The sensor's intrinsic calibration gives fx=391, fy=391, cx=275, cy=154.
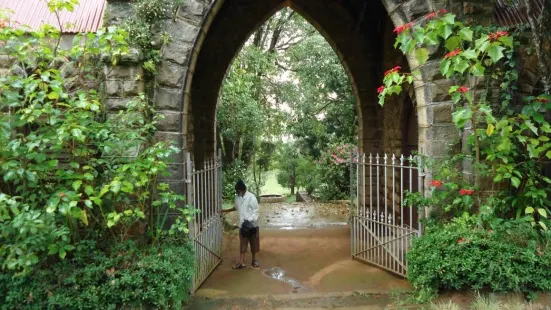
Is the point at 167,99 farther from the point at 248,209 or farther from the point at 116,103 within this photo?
the point at 248,209

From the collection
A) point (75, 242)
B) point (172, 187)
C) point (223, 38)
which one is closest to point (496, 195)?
point (172, 187)

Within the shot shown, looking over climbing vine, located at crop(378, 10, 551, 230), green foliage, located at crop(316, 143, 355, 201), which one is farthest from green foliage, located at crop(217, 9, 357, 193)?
climbing vine, located at crop(378, 10, 551, 230)

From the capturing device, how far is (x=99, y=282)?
321cm

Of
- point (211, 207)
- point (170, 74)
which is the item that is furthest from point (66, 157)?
point (211, 207)

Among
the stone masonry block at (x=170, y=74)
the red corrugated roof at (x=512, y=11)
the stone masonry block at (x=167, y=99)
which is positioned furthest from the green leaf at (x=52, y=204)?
the red corrugated roof at (x=512, y=11)

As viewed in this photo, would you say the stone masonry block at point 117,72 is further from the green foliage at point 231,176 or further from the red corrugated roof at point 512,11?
the green foliage at point 231,176

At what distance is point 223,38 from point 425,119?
14.3 feet

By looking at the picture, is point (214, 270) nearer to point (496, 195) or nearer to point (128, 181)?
point (128, 181)

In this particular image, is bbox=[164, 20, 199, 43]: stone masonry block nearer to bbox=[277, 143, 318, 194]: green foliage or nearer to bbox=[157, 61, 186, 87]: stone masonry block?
bbox=[157, 61, 186, 87]: stone masonry block

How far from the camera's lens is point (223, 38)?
7215 millimetres

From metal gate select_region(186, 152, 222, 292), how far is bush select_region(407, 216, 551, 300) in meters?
2.42

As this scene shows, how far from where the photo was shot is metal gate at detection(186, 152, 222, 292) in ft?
14.3

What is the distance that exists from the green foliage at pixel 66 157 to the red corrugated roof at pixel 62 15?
49 centimetres

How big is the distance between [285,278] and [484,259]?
2.65 meters
